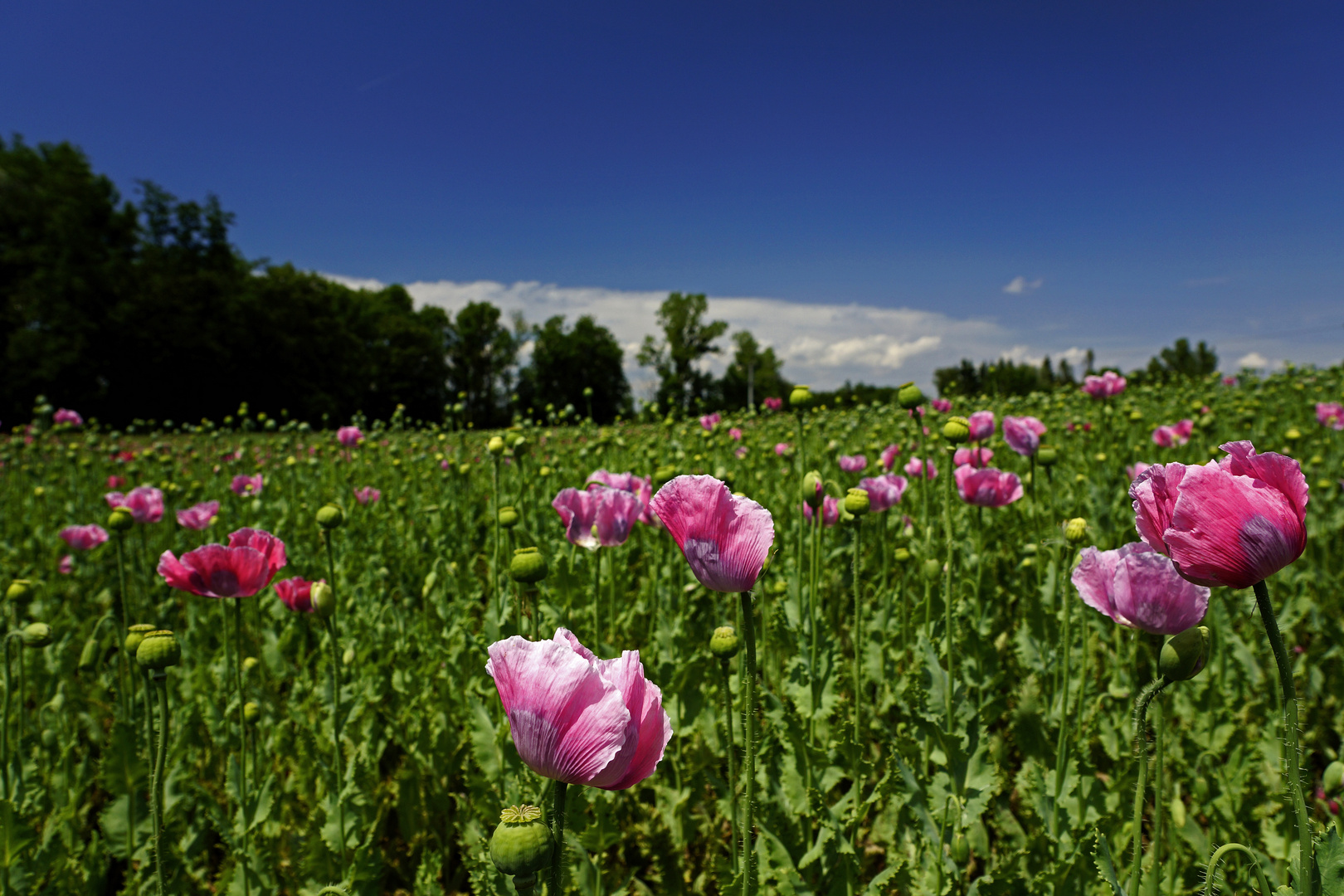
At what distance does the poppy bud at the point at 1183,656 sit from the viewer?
92 cm

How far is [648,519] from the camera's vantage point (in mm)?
2807

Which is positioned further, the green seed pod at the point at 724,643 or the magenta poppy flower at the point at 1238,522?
the green seed pod at the point at 724,643

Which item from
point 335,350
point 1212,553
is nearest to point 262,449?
point 1212,553

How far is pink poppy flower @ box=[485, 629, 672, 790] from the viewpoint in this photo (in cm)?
71

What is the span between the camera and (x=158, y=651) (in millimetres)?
1212

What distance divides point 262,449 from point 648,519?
7.51 meters

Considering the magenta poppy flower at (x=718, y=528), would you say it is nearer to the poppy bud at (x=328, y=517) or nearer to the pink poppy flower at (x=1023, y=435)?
the poppy bud at (x=328, y=517)

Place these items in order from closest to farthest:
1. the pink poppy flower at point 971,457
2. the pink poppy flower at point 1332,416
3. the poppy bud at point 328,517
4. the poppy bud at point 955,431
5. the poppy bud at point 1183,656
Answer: the poppy bud at point 1183,656 → the poppy bud at point 955,431 → the poppy bud at point 328,517 → the pink poppy flower at point 971,457 → the pink poppy flower at point 1332,416

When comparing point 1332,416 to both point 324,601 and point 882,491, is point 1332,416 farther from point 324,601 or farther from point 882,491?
point 324,601

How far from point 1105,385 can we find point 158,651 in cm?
462

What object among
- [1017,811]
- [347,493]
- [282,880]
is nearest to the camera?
[282,880]

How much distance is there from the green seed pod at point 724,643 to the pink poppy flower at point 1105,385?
3712 millimetres

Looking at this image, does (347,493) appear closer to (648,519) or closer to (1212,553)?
(648,519)

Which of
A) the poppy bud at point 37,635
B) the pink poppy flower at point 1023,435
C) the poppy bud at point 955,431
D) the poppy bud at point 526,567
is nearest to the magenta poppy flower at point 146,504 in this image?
the poppy bud at point 37,635
